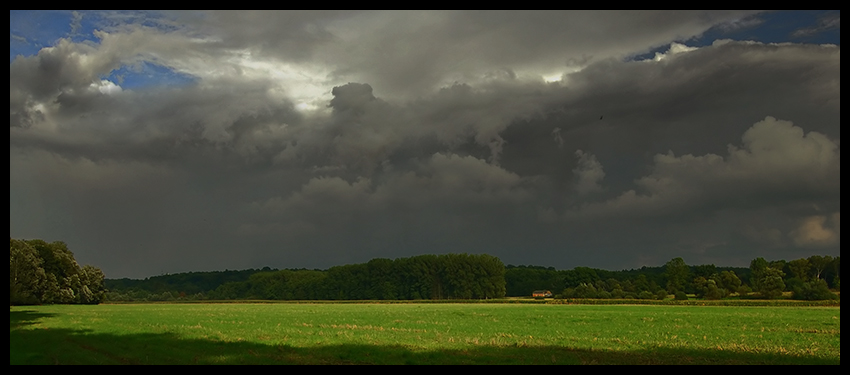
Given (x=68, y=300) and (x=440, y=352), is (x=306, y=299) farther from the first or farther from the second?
(x=440, y=352)

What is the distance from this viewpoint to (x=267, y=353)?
2086 centimetres

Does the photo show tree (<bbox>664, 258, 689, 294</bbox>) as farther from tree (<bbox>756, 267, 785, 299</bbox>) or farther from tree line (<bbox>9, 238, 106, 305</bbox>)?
tree line (<bbox>9, 238, 106, 305</bbox>)

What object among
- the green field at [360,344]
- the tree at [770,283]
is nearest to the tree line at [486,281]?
the tree at [770,283]

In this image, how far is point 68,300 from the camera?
2992 cm

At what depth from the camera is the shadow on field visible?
1956 centimetres

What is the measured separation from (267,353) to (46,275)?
13.7 meters

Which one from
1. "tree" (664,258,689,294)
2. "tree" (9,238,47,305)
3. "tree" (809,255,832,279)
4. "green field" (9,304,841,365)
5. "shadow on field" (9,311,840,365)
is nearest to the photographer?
"shadow on field" (9,311,840,365)

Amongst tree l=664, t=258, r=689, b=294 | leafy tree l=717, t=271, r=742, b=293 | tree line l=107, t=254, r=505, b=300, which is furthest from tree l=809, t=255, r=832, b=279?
tree line l=107, t=254, r=505, b=300

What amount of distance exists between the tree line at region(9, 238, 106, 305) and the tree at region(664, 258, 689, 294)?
203 feet

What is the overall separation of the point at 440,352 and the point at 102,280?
23.0 meters

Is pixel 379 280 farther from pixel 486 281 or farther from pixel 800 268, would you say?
pixel 800 268

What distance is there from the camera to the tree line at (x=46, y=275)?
25189 mm
